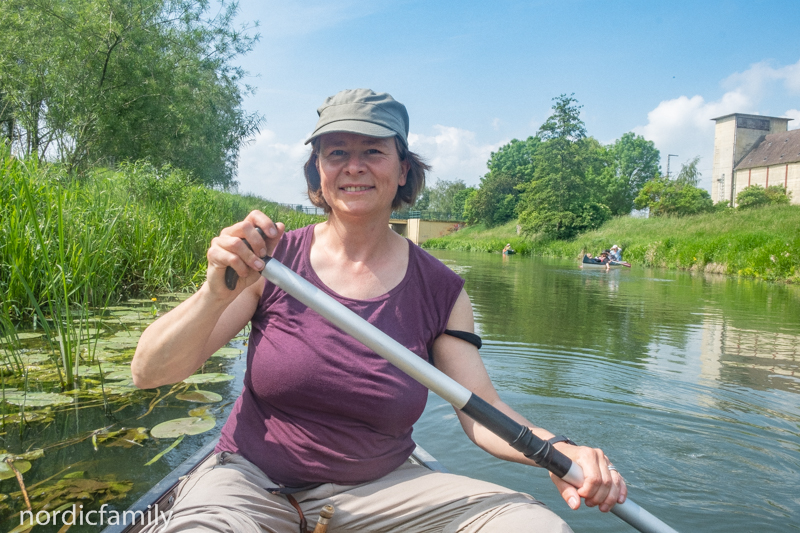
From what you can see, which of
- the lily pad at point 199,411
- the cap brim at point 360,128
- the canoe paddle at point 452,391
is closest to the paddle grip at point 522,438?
the canoe paddle at point 452,391

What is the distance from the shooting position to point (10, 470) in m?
2.02

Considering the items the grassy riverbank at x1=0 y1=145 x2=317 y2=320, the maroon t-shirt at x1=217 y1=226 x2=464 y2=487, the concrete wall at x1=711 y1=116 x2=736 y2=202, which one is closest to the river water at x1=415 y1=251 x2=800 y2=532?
the maroon t-shirt at x1=217 y1=226 x2=464 y2=487

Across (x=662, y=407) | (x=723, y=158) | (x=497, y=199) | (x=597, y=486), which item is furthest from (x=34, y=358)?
(x=723, y=158)

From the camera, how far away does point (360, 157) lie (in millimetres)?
1619

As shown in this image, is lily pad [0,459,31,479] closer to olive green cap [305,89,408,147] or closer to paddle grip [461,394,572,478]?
olive green cap [305,89,408,147]

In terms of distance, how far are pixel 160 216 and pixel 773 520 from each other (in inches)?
212

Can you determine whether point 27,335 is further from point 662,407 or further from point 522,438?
point 662,407

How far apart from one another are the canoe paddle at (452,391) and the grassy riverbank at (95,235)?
179 centimetres

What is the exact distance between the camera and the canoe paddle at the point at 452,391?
1.29 m

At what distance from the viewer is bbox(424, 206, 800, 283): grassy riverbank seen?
16.2 m

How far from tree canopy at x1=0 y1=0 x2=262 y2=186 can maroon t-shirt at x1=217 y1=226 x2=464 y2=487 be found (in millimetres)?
8194

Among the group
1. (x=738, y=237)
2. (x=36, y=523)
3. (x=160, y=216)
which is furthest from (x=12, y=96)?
(x=738, y=237)

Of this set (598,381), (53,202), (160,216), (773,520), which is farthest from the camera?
(160,216)

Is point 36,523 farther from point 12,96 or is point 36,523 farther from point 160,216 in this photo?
point 12,96
